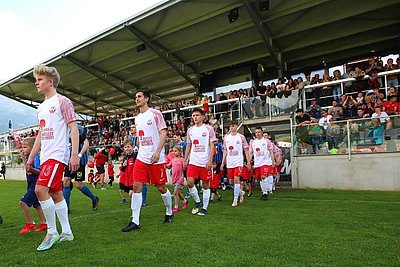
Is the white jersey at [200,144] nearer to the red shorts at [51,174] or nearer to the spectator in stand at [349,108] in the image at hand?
the red shorts at [51,174]

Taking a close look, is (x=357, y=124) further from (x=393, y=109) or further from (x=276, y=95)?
(x=276, y=95)

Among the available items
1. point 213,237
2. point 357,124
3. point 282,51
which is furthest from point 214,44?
point 213,237

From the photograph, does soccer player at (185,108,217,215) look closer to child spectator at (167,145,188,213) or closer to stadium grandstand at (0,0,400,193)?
child spectator at (167,145,188,213)

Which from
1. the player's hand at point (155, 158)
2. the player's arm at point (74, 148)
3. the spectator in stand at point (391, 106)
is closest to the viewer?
the player's arm at point (74, 148)

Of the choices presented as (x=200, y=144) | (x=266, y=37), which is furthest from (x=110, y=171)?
(x=200, y=144)

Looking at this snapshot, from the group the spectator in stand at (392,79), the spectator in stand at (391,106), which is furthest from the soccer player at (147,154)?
the spectator in stand at (392,79)

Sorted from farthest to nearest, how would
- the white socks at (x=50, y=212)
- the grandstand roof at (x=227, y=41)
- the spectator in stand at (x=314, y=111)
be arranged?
the grandstand roof at (x=227, y=41), the spectator in stand at (x=314, y=111), the white socks at (x=50, y=212)

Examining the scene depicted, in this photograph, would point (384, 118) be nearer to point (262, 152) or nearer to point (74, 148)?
point (262, 152)

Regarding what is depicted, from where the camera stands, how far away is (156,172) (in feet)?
20.6

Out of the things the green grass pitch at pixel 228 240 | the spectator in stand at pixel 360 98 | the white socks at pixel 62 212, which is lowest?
the green grass pitch at pixel 228 240

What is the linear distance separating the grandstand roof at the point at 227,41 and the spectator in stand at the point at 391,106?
547cm

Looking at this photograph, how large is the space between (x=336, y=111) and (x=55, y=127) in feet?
37.3

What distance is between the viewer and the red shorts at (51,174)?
4.76 meters

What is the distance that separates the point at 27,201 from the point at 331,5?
14.9 meters
